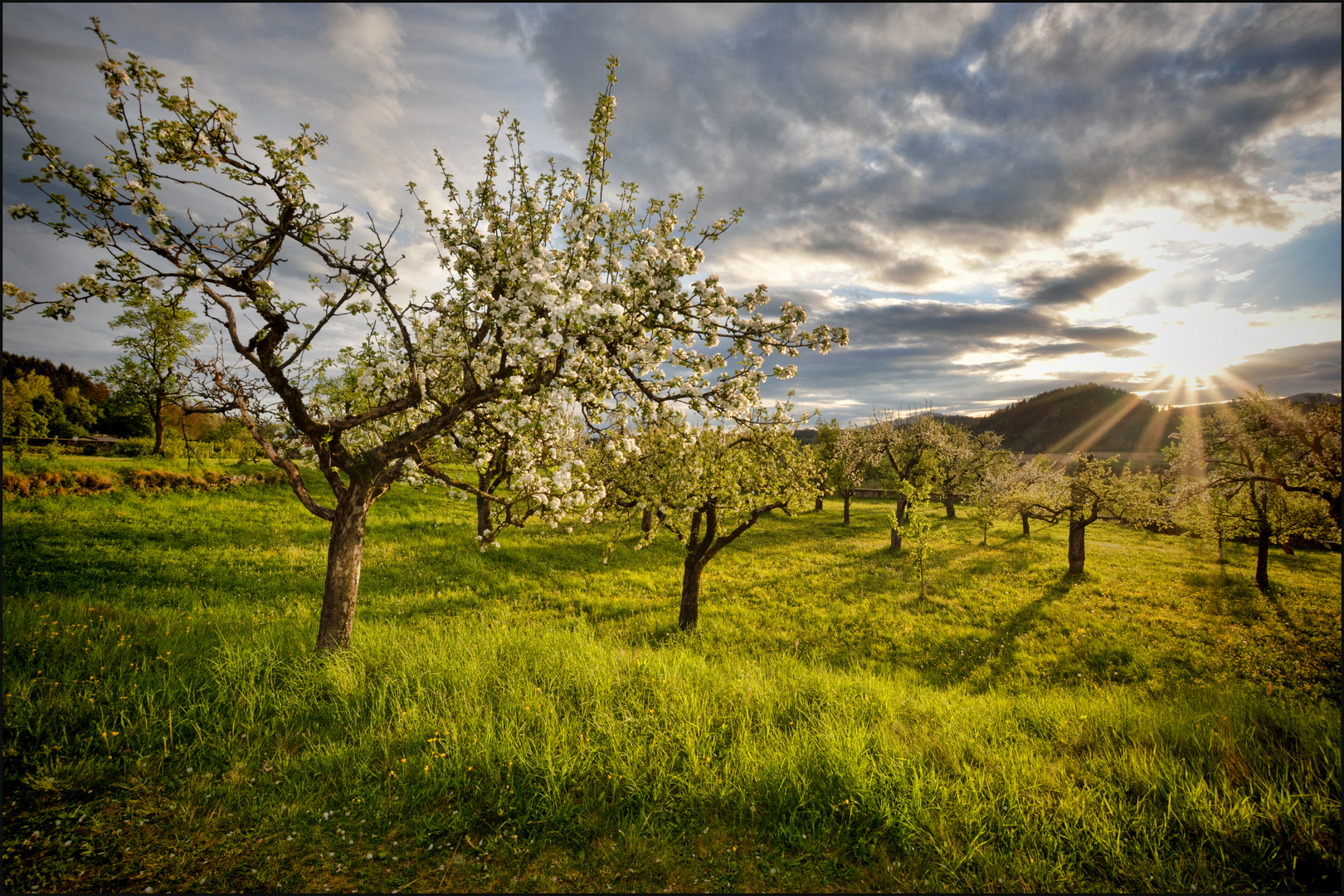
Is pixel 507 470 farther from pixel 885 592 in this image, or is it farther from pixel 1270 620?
pixel 1270 620

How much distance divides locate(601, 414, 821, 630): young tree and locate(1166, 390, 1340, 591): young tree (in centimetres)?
1375

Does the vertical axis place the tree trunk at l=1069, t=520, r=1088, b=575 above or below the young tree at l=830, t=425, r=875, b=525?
below

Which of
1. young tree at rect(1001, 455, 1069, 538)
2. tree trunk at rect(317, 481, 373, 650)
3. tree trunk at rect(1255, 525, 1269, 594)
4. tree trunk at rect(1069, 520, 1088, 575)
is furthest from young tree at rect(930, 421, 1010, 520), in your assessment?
tree trunk at rect(317, 481, 373, 650)

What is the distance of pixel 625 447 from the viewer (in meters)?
8.91

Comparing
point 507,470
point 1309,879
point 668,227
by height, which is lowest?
point 1309,879

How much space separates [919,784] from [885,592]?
19259 millimetres

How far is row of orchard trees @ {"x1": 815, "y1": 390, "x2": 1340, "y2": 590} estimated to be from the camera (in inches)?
577

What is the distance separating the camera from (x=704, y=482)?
48.5 feet

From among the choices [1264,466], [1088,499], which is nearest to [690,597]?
[1264,466]

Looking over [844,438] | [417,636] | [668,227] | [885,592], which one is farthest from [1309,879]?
[844,438]

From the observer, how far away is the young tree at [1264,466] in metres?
13.0

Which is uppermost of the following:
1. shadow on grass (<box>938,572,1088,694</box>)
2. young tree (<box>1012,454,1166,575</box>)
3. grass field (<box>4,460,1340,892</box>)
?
young tree (<box>1012,454,1166,575</box>)

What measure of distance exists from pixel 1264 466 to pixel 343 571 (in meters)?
30.4

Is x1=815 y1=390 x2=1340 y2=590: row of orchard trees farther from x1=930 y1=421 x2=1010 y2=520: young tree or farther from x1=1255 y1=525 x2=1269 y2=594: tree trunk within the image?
x1=930 y1=421 x2=1010 y2=520: young tree
